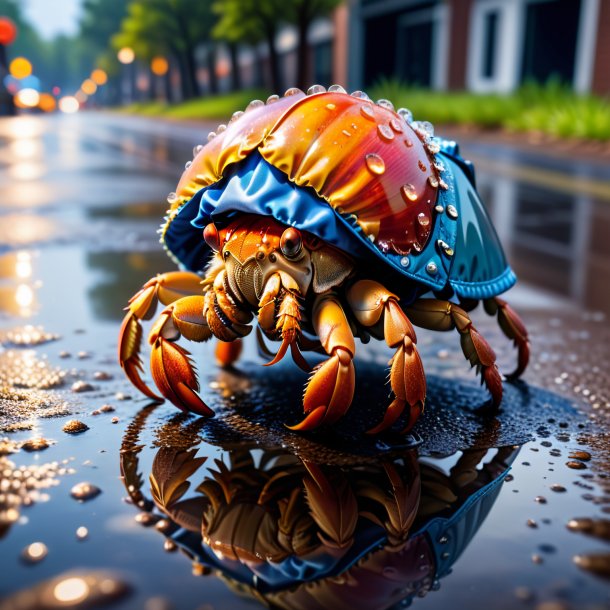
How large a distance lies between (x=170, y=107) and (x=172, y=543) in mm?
52036

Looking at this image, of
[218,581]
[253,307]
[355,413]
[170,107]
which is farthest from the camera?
[170,107]

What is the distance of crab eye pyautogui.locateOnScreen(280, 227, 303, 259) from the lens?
2.62 m

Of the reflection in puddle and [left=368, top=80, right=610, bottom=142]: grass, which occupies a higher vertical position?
[left=368, top=80, right=610, bottom=142]: grass

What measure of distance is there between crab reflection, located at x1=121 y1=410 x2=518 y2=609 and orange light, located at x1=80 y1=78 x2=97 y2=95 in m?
135

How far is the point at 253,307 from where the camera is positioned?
2.83 meters

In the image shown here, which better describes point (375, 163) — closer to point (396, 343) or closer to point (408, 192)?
point (408, 192)

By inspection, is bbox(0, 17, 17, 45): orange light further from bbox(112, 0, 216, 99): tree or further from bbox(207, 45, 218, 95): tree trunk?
bbox(207, 45, 218, 95): tree trunk

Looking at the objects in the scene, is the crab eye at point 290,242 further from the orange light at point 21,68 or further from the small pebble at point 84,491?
the orange light at point 21,68

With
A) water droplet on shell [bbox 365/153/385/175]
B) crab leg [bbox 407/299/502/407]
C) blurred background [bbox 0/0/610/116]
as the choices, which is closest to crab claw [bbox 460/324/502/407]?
crab leg [bbox 407/299/502/407]

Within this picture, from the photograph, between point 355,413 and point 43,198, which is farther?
point 43,198

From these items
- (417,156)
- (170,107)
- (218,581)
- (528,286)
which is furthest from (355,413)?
(170,107)

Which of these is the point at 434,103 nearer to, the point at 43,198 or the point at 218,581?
the point at 43,198

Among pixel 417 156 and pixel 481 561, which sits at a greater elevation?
pixel 417 156

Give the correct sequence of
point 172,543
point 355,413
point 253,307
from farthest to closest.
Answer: point 355,413 → point 253,307 → point 172,543
